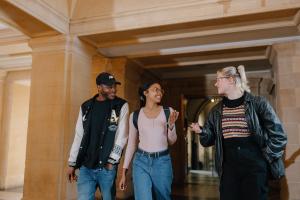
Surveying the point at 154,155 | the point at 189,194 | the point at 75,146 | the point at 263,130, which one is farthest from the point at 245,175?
the point at 189,194

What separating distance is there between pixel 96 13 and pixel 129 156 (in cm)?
259

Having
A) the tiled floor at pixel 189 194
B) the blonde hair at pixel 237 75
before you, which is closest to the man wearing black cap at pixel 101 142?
the blonde hair at pixel 237 75

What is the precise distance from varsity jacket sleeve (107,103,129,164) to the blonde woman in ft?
2.77

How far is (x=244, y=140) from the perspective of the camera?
227 cm

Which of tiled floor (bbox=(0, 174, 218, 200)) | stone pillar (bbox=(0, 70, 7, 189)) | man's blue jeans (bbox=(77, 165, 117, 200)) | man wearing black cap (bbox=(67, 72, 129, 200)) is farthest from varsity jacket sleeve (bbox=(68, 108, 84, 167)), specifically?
stone pillar (bbox=(0, 70, 7, 189))

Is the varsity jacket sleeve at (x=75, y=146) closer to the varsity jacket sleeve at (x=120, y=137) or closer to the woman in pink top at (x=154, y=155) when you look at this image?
the varsity jacket sleeve at (x=120, y=137)

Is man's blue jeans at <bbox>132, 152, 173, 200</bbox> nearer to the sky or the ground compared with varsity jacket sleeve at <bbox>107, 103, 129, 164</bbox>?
nearer to the ground

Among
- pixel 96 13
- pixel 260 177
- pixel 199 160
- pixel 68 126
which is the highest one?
pixel 96 13

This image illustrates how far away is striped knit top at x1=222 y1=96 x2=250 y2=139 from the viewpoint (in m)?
2.29

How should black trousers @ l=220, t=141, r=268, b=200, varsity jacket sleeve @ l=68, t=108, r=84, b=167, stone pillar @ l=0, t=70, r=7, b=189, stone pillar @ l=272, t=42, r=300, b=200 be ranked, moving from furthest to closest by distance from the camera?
stone pillar @ l=0, t=70, r=7, b=189 → stone pillar @ l=272, t=42, r=300, b=200 → varsity jacket sleeve @ l=68, t=108, r=84, b=167 → black trousers @ l=220, t=141, r=268, b=200

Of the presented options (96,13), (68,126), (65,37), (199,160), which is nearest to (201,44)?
(96,13)

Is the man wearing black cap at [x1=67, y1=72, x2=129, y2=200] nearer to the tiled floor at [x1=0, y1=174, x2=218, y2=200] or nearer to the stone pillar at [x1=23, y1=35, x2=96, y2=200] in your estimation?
the stone pillar at [x1=23, y1=35, x2=96, y2=200]

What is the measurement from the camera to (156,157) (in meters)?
2.54

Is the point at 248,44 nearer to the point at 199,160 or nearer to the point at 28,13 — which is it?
the point at 28,13
